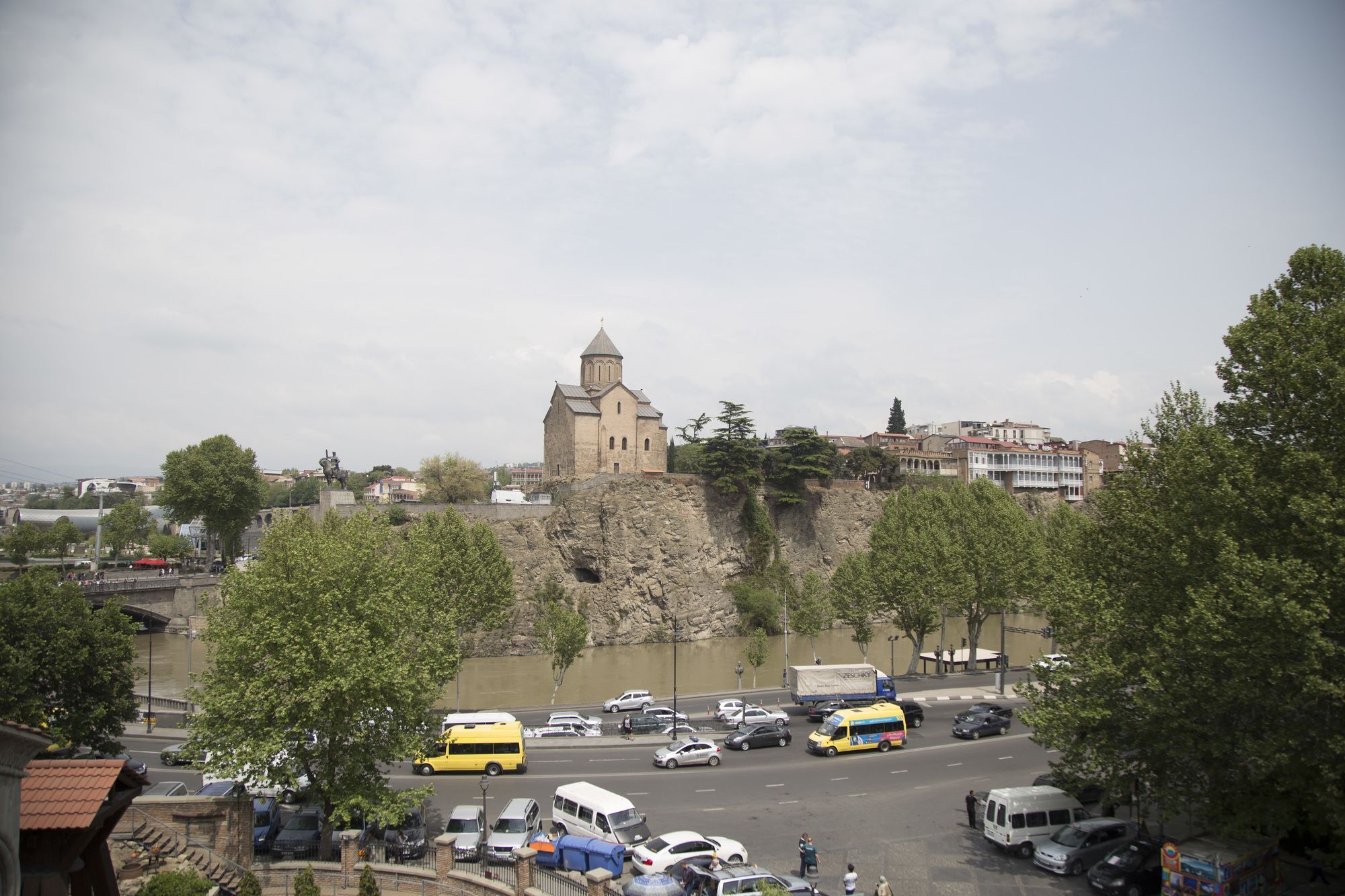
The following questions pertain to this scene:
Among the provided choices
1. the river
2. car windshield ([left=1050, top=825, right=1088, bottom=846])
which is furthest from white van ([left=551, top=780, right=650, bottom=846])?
the river

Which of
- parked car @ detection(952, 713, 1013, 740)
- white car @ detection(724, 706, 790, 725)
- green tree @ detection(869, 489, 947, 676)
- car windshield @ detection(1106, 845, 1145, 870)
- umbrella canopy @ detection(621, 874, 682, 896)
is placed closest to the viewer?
umbrella canopy @ detection(621, 874, 682, 896)

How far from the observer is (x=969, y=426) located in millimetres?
116500

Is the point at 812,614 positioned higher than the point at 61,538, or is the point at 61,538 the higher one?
the point at 61,538

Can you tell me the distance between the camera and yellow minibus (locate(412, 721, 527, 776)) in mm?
24297

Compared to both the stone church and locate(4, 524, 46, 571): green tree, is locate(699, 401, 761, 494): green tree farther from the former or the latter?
locate(4, 524, 46, 571): green tree

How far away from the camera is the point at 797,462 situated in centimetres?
6712

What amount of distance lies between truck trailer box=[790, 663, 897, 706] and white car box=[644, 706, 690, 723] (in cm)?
487

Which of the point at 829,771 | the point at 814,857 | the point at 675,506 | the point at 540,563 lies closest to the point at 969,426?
the point at 675,506

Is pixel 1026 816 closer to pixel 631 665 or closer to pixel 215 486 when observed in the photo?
pixel 631 665

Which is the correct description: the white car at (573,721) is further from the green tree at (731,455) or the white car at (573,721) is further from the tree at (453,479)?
the tree at (453,479)

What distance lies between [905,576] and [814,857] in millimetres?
26470

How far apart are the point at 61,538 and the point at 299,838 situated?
84.6 metres

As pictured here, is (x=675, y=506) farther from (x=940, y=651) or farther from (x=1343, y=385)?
(x=1343, y=385)

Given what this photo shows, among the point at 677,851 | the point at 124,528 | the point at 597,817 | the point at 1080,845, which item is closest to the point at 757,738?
the point at 597,817
